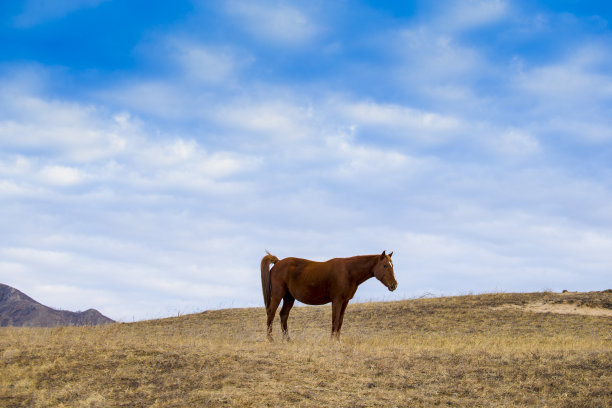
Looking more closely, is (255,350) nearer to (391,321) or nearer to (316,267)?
(316,267)

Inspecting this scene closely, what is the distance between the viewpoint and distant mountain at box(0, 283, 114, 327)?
59.5 meters

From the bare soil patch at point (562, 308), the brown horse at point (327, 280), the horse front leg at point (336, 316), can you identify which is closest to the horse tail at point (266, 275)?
the brown horse at point (327, 280)

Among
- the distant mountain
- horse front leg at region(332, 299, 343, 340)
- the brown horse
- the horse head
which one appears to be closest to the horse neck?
the brown horse

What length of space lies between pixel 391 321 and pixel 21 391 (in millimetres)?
17358

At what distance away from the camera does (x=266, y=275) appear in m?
17.3

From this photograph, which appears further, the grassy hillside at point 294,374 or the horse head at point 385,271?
the horse head at point 385,271

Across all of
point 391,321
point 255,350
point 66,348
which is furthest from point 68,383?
point 391,321

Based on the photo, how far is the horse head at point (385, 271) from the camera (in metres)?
15.5

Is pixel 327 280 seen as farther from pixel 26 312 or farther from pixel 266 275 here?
pixel 26 312

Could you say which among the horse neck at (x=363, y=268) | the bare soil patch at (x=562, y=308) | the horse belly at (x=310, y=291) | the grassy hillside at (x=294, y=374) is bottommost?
the grassy hillside at (x=294, y=374)

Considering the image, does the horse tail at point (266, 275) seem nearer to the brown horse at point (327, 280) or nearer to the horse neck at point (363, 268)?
the brown horse at point (327, 280)

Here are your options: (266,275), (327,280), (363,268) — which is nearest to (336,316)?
(327,280)

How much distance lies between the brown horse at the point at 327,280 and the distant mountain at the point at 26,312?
145 feet

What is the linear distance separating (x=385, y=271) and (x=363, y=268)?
63 cm
